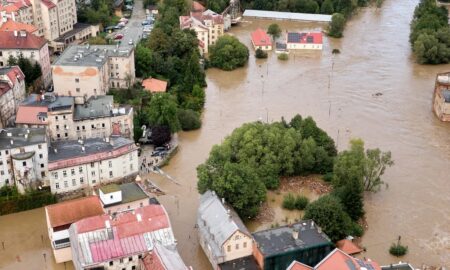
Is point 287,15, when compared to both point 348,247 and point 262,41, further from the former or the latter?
point 348,247

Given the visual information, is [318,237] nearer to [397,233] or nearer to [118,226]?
[397,233]

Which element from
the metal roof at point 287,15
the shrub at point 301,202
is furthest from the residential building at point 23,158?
the metal roof at point 287,15

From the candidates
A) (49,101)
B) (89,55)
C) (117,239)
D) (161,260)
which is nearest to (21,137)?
(49,101)

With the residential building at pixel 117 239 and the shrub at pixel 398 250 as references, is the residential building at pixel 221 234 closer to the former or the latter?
the residential building at pixel 117 239

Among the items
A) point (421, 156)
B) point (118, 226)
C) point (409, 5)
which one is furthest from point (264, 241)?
point (409, 5)

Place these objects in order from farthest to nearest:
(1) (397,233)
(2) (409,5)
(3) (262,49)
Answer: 1. (2) (409,5)
2. (3) (262,49)
3. (1) (397,233)

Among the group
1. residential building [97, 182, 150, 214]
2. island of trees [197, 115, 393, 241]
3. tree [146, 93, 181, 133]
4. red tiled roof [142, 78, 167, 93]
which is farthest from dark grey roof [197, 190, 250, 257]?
red tiled roof [142, 78, 167, 93]
